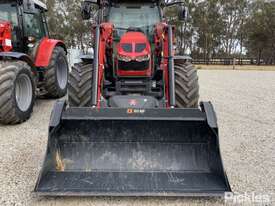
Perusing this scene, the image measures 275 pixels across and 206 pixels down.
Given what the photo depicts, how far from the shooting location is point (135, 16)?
4.86 m

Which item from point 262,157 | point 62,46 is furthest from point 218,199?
point 62,46

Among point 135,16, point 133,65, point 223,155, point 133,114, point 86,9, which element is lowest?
point 223,155

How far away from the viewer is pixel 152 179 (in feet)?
8.98

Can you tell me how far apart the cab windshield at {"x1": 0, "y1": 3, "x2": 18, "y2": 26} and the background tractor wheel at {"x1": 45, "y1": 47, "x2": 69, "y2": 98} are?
117 centimetres

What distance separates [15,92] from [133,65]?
2.09 meters

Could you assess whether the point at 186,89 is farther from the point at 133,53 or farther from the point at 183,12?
the point at 183,12

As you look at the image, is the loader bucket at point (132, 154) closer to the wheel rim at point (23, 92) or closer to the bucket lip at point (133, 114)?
the bucket lip at point (133, 114)

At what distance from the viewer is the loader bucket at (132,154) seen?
2605 millimetres

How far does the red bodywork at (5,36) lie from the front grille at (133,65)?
265 cm

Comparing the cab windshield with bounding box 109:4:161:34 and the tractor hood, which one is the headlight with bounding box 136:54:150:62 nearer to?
the tractor hood

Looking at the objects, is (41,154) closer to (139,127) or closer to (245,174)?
(139,127)

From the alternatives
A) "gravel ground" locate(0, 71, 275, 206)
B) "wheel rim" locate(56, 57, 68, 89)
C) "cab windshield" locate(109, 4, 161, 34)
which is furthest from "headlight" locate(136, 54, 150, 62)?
"wheel rim" locate(56, 57, 68, 89)

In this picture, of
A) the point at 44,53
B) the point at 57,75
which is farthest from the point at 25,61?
the point at 57,75

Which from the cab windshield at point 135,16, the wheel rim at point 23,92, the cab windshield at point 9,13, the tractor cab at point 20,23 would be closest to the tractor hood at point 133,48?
the cab windshield at point 135,16
